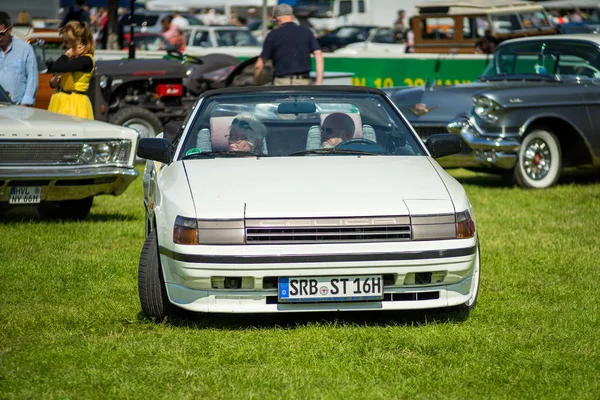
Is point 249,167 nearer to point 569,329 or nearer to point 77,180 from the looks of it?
point 569,329

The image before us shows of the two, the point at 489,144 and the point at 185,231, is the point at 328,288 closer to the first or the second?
the point at 185,231

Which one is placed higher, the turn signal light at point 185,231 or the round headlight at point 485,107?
the turn signal light at point 185,231

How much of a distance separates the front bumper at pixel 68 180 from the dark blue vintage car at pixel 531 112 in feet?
13.4

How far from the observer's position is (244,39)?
100 ft

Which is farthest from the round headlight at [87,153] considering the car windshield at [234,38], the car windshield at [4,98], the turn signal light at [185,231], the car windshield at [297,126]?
the car windshield at [234,38]

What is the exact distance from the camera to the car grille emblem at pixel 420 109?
12266 millimetres

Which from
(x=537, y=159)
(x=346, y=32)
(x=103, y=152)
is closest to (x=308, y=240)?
(x=103, y=152)

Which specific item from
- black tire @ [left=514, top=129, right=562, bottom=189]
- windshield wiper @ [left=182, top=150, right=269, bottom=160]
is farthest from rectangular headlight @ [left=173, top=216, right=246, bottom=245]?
black tire @ [left=514, top=129, right=562, bottom=189]

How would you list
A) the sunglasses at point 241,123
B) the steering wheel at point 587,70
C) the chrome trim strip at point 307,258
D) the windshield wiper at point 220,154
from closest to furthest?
the chrome trim strip at point 307,258
the windshield wiper at point 220,154
the sunglasses at point 241,123
the steering wheel at point 587,70

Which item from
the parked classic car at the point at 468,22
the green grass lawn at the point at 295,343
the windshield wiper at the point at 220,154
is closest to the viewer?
the green grass lawn at the point at 295,343

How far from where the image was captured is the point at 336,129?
6.71 m

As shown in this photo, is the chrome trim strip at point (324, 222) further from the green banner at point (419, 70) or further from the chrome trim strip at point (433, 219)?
the green banner at point (419, 70)

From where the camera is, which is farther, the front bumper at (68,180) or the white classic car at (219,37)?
the white classic car at (219,37)

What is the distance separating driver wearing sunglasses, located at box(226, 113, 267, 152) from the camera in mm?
6582
